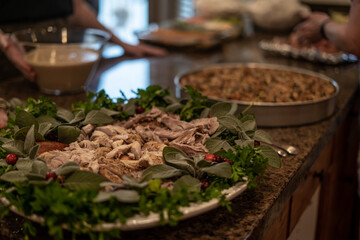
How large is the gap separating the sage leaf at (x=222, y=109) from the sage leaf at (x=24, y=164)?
1.51 ft

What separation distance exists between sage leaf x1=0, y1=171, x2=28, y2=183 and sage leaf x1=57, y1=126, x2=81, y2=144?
198 millimetres

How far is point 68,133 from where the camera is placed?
3.18 ft

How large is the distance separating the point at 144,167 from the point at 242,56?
1746 mm

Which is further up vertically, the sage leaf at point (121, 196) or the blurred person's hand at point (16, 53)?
the sage leaf at point (121, 196)

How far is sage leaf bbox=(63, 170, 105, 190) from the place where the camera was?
2.45ft

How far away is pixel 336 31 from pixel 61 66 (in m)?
1.06

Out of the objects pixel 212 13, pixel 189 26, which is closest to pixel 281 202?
pixel 189 26

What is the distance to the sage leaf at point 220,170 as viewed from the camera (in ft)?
2.63

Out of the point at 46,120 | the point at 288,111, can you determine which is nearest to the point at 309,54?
the point at 288,111

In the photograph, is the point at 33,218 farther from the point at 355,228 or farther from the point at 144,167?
the point at 355,228

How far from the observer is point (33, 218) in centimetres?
72

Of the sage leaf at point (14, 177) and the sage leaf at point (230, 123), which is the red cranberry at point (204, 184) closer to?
the sage leaf at point (230, 123)

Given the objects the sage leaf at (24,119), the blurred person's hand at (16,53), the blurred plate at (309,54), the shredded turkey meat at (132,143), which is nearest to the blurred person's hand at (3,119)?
the sage leaf at (24,119)

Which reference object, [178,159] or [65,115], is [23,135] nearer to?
[65,115]
